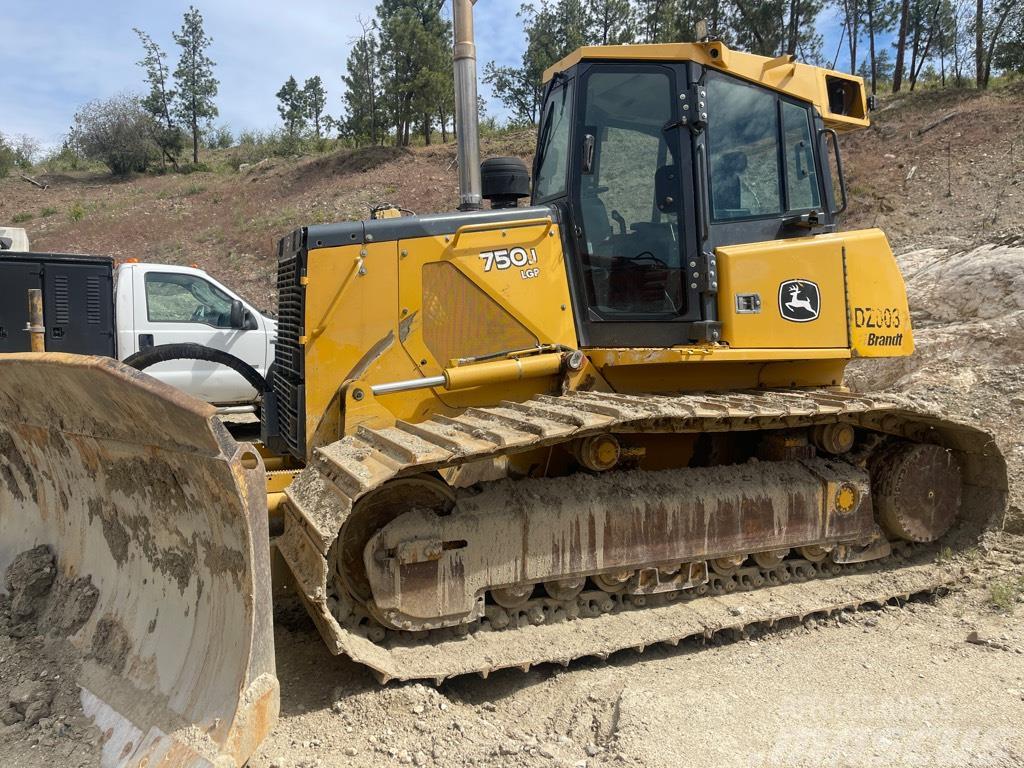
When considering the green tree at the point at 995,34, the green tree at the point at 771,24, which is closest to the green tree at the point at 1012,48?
the green tree at the point at 995,34

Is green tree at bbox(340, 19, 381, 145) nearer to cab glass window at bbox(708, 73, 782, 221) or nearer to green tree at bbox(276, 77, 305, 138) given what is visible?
green tree at bbox(276, 77, 305, 138)

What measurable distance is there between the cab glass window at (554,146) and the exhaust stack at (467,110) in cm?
38

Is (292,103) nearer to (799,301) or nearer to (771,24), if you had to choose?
(771,24)

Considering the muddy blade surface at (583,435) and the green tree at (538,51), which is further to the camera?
the green tree at (538,51)

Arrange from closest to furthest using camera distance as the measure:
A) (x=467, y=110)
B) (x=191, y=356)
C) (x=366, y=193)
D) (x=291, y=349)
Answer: (x=291, y=349) → (x=467, y=110) → (x=191, y=356) → (x=366, y=193)

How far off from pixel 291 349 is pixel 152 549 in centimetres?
125

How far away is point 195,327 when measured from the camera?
8.63 metres

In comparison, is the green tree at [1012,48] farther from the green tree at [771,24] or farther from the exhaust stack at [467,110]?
the exhaust stack at [467,110]

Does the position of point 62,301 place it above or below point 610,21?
below

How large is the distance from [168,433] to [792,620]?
325 centimetres

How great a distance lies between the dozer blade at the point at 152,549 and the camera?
2.53m

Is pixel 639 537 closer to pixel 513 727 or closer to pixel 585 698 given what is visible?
pixel 585 698

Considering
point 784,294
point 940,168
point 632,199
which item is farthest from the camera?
point 940,168

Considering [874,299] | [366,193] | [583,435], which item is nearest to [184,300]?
[583,435]
